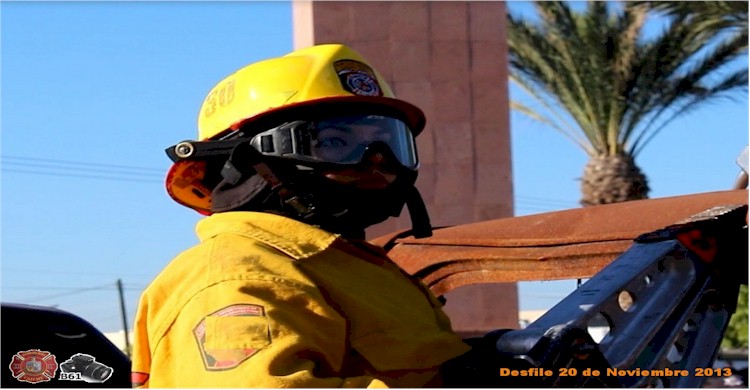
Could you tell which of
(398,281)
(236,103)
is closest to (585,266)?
(398,281)

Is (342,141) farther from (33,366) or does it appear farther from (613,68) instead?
(613,68)

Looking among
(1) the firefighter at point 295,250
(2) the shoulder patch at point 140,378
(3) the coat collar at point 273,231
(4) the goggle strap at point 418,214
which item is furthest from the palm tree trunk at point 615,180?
(2) the shoulder patch at point 140,378

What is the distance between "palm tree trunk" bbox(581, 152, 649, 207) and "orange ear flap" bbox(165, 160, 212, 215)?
13567 millimetres

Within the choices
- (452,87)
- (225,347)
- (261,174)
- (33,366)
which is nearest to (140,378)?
(225,347)

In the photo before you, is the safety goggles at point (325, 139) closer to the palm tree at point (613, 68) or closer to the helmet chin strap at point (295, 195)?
the helmet chin strap at point (295, 195)

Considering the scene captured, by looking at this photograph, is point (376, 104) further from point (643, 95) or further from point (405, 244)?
point (643, 95)

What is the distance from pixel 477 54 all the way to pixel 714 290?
11.1 m

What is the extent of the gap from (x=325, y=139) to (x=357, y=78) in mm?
200

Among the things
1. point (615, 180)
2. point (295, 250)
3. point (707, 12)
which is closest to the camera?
point (295, 250)

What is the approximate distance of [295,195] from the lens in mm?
2990

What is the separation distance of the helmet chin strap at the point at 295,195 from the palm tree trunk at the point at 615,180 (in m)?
13.8

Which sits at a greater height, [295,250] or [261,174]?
[261,174]

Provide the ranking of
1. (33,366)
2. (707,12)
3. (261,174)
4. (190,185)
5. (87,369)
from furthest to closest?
1. (707,12)
2. (87,369)
3. (33,366)
4. (190,185)
5. (261,174)

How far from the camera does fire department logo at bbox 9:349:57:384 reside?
13.2 ft
